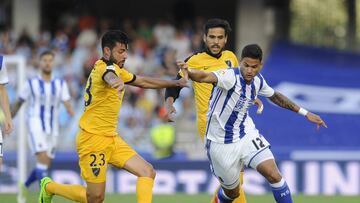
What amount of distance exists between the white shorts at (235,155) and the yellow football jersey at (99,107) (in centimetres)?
103

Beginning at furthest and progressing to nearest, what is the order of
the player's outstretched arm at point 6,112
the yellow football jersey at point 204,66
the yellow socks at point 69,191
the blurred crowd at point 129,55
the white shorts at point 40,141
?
the blurred crowd at point 129,55, the white shorts at point 40,141, the yellow football jersey at point 204,66, the yellow socks at point 69,191, the player's outstretched arm at point 6,112

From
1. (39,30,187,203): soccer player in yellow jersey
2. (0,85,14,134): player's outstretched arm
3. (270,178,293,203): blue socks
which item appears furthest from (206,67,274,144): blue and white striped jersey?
(0,85,14,134): player's outstretched arm

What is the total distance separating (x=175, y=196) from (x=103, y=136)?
5155mm

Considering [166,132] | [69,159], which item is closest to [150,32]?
[166,132]

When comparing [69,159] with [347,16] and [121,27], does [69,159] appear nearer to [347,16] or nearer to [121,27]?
[121,27]

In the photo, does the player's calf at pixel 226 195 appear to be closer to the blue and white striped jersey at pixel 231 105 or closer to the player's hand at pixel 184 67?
the blue and white striped jersey at pixel 231 105

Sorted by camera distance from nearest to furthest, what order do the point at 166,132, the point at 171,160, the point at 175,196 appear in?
the point at 175,196
the point at 171,160
the point at 166,132

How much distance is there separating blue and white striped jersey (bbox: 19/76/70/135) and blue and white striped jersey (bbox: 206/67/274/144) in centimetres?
420

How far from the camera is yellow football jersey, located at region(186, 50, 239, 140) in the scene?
10.9m

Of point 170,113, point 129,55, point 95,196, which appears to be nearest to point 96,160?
point 95,196

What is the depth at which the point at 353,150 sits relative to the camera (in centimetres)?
1645

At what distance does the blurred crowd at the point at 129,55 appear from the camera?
20.1m

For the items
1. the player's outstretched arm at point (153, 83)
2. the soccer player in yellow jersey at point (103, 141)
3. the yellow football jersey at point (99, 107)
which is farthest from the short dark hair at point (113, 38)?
the player's outstretched arm at point (153, 83)

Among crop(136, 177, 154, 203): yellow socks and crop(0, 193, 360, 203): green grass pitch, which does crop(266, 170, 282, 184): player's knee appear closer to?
crop(136, 177, 154, 203): yellow socks
